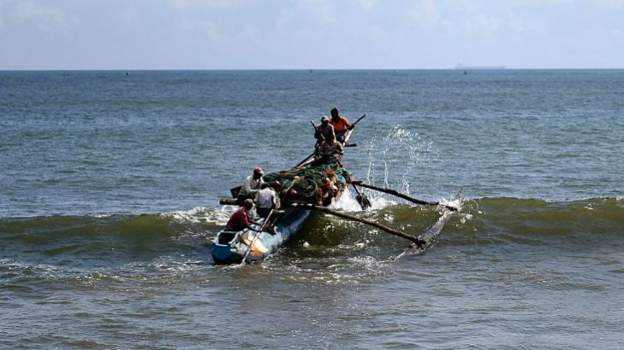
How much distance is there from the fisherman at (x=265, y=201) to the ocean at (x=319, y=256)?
0.91 meters

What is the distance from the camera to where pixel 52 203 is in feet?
76.7

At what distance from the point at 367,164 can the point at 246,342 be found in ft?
68.2

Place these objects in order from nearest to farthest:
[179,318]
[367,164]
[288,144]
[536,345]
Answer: [536,345] < [179,318] < [367,164] < [288,144]

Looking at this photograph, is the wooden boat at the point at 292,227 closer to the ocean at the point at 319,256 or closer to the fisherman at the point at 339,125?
the ocean at the point at 319,256

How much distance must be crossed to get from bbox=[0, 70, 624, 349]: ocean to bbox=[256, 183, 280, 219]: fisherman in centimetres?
91

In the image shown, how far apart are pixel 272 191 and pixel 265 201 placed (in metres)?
0.29

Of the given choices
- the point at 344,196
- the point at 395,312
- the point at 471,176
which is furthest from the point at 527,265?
the point at 471,176

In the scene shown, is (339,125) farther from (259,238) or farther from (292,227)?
(259,238)

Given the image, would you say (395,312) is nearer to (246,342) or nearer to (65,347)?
(246,342)

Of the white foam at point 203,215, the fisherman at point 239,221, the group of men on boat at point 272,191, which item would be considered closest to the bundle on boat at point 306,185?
the group of men on boat at point 272,191

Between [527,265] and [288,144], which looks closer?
[527,265]

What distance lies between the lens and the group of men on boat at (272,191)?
15.7m

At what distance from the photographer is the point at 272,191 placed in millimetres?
16781

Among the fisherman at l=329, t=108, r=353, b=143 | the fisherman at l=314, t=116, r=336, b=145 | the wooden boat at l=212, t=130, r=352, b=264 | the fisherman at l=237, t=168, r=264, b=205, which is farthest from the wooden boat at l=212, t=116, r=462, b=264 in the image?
the fisherman at l=329, t=108, r=353, b=143
